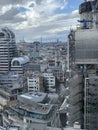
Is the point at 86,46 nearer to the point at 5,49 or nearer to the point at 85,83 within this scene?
the point at 85,83

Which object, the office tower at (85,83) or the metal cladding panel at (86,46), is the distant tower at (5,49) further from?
the metal cladding panel at (86,46)

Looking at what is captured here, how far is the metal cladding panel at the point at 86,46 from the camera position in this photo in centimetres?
1806

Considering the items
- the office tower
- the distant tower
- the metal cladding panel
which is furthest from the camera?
the distant tower

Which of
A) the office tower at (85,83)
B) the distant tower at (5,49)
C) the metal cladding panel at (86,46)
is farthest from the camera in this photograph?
the distant tower at (5,49)

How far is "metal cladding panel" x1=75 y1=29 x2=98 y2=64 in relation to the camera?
1806 cm

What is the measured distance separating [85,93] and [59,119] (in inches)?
188

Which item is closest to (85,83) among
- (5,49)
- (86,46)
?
(86,46)

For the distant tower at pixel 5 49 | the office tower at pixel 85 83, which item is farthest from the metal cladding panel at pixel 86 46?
the distant tower at pixel 5 49

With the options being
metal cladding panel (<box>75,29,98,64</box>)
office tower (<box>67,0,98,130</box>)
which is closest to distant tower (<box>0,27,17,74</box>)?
office tower (<box>67,0,98,130</box>)

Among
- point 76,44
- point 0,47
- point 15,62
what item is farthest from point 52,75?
point 76,44

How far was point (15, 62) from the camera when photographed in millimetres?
46562

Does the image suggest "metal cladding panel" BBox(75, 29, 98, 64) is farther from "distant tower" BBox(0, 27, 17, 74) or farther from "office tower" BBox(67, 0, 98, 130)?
"distant tower" BBox(0, 27, 17, 74)

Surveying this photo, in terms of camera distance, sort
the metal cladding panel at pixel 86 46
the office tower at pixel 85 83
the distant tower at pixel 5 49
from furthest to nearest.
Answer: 1. the distant tower at pixel 5 49
2. the metal cladding panel at pixel 86 46
3. the office tower at pixel 85 83

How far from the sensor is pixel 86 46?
1814 cm
